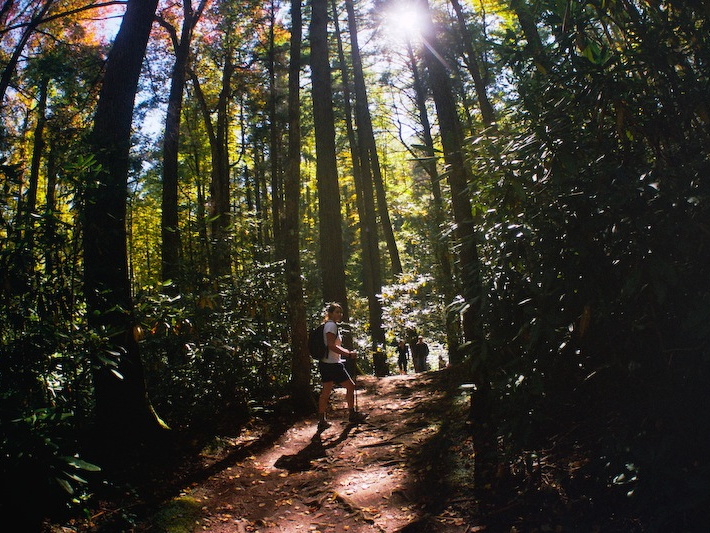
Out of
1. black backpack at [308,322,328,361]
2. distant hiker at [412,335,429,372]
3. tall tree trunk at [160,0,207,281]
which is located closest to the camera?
black backpack at [308,322,328,361]

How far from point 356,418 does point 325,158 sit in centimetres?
520

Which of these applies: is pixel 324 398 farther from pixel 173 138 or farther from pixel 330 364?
pixel 173 138

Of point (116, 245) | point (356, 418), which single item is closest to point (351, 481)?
point (356, 418)

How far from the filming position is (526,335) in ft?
9.98

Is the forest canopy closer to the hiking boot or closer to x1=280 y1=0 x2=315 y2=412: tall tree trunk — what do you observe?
x1=280 y1=0 x2=315 y2=412: tall tree trunk

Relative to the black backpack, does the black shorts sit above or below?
below

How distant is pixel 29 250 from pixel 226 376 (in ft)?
12.5

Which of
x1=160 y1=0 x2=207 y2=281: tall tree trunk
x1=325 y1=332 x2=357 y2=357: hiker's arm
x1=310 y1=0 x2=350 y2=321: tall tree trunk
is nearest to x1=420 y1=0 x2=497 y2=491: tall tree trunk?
x1=325 y1=332 x2=357 y2=357: hiker's arm

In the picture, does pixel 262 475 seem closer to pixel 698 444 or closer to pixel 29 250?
pixel 29 250

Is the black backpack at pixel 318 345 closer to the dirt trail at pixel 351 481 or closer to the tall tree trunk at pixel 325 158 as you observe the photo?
the dirt trail at pixel 351 481

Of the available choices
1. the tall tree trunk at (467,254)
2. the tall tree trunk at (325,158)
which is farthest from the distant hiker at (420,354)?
the tall tree trunk at (467,254)

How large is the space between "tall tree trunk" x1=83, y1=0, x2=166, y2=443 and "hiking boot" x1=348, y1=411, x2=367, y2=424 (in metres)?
2.84

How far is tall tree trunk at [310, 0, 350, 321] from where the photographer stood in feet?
31.1

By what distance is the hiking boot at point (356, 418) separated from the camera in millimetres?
7159
